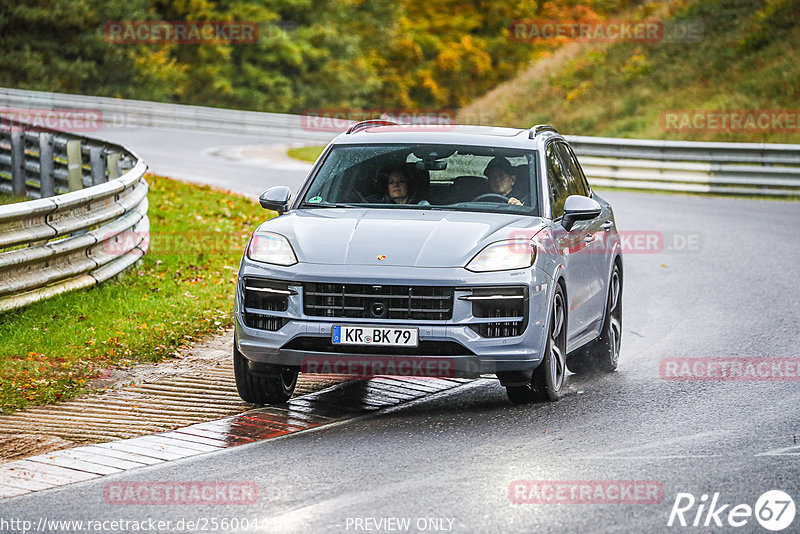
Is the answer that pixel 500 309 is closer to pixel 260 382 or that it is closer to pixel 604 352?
pixel 260 382

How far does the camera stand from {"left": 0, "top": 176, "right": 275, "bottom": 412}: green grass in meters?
9.05

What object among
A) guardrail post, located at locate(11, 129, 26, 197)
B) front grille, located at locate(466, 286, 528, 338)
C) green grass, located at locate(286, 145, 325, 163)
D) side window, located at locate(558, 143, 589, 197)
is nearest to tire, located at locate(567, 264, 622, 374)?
side window, located at locate(558, 143, 589, 197)

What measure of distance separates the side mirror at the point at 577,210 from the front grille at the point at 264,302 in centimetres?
211

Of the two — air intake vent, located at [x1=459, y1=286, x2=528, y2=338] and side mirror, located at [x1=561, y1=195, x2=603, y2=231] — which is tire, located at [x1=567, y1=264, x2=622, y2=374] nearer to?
side mirror, located at [x1=561, y1=195, x2=603, y2=231]

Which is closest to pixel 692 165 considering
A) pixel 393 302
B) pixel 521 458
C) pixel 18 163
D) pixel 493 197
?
pixel 18 163

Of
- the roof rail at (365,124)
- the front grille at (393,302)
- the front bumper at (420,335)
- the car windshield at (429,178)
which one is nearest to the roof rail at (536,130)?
the car windshield at (429,178)

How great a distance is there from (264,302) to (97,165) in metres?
9.33

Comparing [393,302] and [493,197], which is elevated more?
[493,197]

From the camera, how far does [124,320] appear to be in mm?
10922

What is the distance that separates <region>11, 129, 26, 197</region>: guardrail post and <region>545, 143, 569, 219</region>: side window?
38.2 feet

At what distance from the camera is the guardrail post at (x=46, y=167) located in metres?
17.4

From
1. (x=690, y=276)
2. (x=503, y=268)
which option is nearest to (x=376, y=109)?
(x=690, y=276)

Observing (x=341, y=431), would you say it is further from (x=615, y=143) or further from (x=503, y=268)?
(x=615, y=143)

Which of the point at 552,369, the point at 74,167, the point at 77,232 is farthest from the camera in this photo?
the point at 74,167
